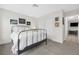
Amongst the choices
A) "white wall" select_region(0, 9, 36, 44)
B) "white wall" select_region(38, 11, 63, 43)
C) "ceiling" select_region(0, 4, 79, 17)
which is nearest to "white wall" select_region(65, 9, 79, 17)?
"ceiling" select_region(0, 4, 79, 17)

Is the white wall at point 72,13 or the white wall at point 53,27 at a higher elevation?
the white wall at point 72,13

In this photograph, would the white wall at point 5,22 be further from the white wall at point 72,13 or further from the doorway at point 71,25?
the doorway at point 71,25

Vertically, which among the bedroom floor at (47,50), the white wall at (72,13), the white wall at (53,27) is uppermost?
the white wall at (72,13)

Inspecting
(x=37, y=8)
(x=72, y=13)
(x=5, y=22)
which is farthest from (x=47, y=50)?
(x=72, y=13)

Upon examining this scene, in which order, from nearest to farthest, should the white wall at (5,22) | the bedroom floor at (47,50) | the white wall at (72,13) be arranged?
the bedroom floor at (47,50), the white wall at (5,22), the white wall at (72,13)

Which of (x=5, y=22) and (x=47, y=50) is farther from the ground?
(x=5, y=22)

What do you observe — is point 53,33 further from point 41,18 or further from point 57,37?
point 41,18

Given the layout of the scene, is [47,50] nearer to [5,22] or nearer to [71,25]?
[5,22]

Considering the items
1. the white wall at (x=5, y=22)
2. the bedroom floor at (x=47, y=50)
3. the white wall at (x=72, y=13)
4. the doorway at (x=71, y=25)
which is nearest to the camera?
the bedroom floor at (x=47, y=50)

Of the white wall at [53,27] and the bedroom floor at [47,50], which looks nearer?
the bedroom floor at [47,50]

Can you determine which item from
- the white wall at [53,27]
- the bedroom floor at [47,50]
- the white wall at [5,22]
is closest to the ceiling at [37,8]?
the white wall at [5,22]

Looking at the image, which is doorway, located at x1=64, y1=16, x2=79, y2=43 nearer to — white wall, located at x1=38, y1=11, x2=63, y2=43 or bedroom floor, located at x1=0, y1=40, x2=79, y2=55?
white wall, located at x1=38, y1=11, x2=63, y2=43

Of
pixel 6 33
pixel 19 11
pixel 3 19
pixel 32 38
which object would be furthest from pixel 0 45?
pixel 19 11

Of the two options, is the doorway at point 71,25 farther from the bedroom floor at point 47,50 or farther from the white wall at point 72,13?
the bedroom floor at point 47,50
